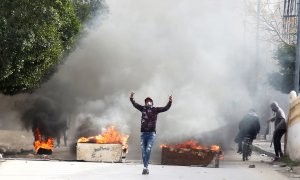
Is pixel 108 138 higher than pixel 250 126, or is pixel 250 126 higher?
pixel 250 126

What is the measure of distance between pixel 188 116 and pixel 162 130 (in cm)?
102

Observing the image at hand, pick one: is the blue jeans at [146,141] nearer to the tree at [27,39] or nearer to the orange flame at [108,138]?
the orange flame at [108,138]

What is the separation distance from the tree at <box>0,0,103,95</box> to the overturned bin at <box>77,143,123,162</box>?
4.14m

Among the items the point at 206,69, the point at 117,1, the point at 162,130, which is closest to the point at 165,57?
the point at 206,69

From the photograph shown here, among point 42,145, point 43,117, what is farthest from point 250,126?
point 43,117

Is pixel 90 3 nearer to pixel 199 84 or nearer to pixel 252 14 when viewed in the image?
pixel 199 84

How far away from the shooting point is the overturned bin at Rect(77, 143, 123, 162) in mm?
14492

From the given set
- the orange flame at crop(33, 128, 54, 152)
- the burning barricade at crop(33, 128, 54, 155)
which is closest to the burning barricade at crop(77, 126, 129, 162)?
the burning barricade at crop(33, 128, 54, 155)

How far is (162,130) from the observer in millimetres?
19906

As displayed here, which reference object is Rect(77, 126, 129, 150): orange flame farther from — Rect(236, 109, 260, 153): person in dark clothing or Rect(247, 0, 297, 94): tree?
Rect(247, 0, 297, 94): tree

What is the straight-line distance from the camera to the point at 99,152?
571 inches

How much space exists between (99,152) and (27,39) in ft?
15.0

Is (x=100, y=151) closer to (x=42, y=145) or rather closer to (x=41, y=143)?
(x=42, y=145)

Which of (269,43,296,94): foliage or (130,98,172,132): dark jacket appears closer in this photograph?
(130,98,172,132): dark jacket
